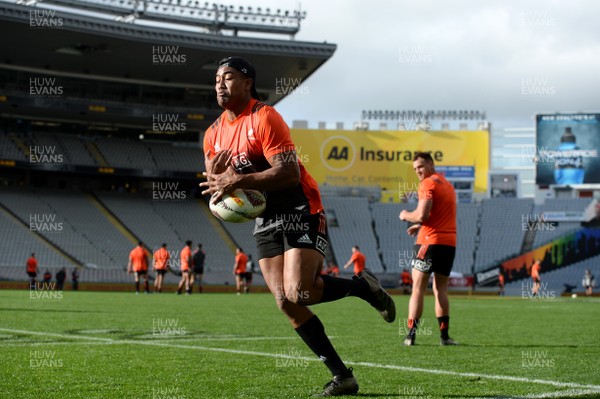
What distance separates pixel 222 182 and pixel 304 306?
104 centimetres

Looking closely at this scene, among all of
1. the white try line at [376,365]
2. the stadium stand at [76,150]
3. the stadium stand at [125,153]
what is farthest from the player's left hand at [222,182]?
the stadium stand at [125,153]

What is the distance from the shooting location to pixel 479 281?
2047 inches

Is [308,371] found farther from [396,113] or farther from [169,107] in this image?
[396,113]

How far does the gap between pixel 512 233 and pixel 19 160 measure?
3116cm

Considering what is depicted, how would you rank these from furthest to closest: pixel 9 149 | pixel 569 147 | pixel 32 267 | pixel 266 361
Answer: pixel 569 147, pixel 9 149, pixel 32 267, pixel 266 361

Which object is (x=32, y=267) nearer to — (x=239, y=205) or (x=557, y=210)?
(x=239, y=205)

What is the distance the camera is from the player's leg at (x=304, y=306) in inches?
224

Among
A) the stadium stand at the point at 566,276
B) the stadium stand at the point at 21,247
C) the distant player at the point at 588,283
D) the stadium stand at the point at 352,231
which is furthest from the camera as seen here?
the stadium stand at the point at 352,231

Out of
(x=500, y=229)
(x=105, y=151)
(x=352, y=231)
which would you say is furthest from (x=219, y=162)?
(x=500, y=229)

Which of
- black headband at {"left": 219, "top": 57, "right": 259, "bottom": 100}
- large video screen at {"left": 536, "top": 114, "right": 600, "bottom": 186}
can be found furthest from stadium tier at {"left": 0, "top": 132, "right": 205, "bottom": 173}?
black headband at {"left": 219, "top": 57, "right": 259, "bottom": 100}

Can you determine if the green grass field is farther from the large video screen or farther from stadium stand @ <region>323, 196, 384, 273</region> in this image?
the large video screen

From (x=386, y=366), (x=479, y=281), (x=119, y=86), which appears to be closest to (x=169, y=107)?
(x=119, y=86)

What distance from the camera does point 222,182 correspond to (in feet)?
18.5

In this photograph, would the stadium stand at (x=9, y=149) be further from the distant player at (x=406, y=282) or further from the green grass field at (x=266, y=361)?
the green grass field at (x=266, y=361)
